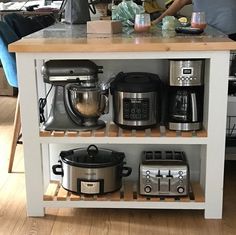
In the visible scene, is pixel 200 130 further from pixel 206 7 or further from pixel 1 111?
pixel 1 111

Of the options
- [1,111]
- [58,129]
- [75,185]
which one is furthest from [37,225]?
[1,111]

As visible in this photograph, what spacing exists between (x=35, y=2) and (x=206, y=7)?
10.7ft

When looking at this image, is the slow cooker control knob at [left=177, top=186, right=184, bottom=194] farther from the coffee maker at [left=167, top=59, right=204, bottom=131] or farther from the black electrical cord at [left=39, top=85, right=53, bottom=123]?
the black electrical cord at [left=39, top=85, right=53, bottom=123]

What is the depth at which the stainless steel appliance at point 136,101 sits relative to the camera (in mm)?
2277

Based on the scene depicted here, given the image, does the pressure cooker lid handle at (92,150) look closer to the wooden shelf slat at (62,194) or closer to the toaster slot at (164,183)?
the wooden shelf slat at (62,194)

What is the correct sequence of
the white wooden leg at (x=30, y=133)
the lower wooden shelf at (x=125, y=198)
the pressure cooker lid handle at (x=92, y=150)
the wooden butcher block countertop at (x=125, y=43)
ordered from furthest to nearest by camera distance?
1. the pressure cooker lid handle at (x=92, y=150)
2. the lower wooden shelf at (x=125, y=198)
3. the white wooden leg at (x=30, y=133)
4. the wooden butcher block countertop at (x=125, y=43)

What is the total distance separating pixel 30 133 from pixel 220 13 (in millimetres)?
1327

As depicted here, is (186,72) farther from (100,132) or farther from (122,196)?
(122,196)

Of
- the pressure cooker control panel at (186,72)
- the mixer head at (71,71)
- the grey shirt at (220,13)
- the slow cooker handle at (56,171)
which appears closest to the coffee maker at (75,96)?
the mixer head at (71,71)

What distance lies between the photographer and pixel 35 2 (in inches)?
223

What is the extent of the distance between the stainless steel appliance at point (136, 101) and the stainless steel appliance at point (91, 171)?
0.69 ft

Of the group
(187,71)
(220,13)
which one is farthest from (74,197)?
(220,13)

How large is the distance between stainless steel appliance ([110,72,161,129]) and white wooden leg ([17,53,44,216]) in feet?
1.30

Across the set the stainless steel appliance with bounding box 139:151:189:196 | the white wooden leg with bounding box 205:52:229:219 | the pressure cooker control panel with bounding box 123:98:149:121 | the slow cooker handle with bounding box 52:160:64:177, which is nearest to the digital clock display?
the white wooden leg with bounding box 205:52:229:219
